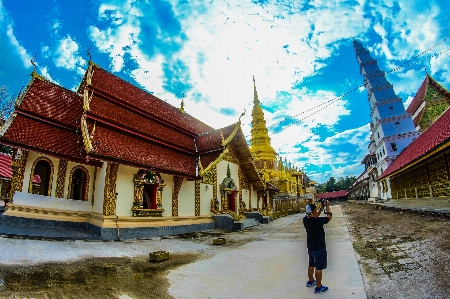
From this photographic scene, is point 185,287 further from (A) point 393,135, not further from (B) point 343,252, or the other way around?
(A) point 393,135

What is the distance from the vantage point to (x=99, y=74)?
39.6 ft

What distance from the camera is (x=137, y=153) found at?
1005 centimetres

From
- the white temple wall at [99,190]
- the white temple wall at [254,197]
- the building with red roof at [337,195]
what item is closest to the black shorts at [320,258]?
the white temple wall at [99,190]

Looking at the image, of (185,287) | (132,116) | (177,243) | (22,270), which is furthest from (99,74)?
(185,287)

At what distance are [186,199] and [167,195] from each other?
1.22 metres

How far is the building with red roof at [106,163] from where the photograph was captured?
8836mm

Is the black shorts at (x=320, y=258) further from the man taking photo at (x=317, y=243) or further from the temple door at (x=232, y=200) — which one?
the temple door at (x=232, y=200)

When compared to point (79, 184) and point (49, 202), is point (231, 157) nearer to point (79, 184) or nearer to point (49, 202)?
point (79, 184)

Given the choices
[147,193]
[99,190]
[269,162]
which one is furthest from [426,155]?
[269,162]

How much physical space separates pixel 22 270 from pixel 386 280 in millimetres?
5818

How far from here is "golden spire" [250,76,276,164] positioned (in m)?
32.3

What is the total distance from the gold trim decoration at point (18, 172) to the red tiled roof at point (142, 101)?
377 centimetres

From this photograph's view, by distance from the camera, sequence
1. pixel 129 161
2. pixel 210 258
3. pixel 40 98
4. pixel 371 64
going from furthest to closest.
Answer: pixel 371 64
pixel 40 98
pixel 129 161
pixel 210 258

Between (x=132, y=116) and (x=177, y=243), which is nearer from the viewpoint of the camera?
(x=177, y=243)
